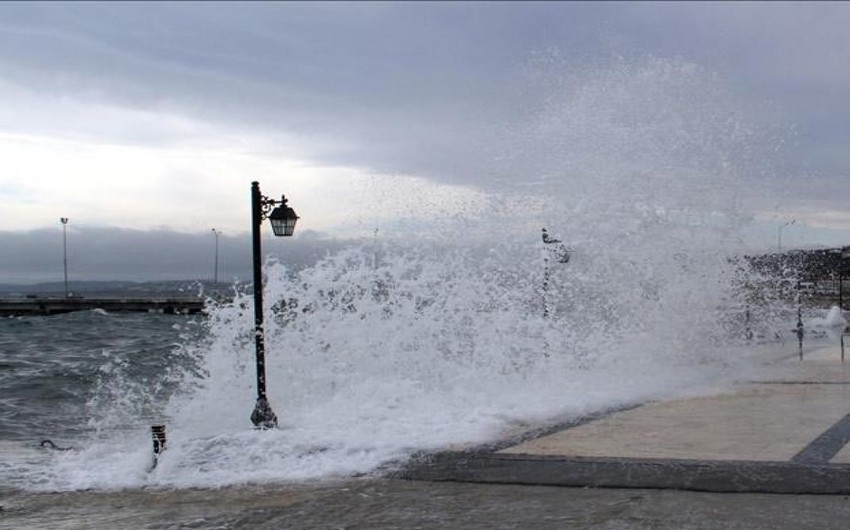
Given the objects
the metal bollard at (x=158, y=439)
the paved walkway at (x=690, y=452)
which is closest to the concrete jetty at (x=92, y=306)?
the metal bollard at (x=158, y=439)

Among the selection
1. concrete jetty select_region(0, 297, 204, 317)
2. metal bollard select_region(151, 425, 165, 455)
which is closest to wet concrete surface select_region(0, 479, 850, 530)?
metal bollard select_region(151, 425, 165, 455)

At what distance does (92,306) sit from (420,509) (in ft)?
260

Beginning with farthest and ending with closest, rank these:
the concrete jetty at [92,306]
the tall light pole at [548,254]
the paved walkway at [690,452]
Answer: the concrete jetty at [92,306] → the tall light pole at [548,254] → the paved walkway at [690,452]

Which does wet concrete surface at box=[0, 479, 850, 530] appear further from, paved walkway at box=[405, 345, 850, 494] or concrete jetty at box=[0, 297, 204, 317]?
concrete jetty at box=[0, 297, 204, 317]

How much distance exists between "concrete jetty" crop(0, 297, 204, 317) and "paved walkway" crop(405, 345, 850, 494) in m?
67.1

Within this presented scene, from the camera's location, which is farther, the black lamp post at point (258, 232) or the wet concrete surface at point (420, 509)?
the black lamp post at point (258, 232)

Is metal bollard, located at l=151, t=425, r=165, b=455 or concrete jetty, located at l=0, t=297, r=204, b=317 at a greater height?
metal bollard, located at l=151, t=425, r=165, b=455

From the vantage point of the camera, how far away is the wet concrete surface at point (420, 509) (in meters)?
6.44

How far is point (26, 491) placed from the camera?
342 inches

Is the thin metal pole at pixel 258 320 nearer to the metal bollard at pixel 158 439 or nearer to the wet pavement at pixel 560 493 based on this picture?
the metal bollard at pixel 158 439

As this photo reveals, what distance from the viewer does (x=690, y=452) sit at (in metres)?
8.59

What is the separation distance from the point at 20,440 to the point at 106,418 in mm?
2217

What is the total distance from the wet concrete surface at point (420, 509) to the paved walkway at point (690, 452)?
0.86 ft

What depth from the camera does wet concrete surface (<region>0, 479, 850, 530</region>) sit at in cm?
644
